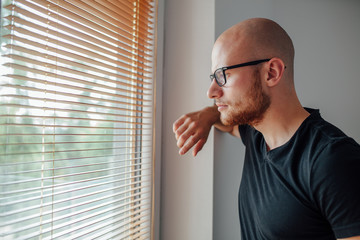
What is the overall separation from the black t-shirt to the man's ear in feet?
0.68

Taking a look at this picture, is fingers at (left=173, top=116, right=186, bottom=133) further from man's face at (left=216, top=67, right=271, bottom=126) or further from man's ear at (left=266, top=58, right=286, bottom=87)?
man's ear at (left=266, top=58, right=286, bottom=87)

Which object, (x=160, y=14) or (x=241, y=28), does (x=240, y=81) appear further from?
(x=160, y=14)

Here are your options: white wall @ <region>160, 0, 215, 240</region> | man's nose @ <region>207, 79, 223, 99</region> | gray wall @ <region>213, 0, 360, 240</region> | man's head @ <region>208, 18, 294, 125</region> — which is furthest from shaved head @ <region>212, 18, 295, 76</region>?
gray wall @ <region>213, 0, 360, 240</region>

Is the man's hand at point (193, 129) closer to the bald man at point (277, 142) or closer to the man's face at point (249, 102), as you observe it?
the bald man at point (277, 142)

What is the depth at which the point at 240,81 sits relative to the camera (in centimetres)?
102

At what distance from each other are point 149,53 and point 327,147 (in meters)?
1.00

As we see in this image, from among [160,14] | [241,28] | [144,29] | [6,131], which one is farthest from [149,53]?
[6,131]

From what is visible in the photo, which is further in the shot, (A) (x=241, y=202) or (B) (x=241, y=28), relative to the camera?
(A) (x=241, y=202)

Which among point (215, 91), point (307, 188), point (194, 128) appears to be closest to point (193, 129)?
point (194, 128)

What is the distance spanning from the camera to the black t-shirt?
0.76m

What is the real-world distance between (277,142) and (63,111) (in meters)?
0.90

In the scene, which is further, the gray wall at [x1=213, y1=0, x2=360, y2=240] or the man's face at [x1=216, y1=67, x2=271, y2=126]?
the gray wall at [x1=213, y1=0, x2=360, y2=240]

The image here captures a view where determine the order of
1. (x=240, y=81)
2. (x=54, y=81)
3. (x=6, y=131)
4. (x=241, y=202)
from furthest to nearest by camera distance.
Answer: (x=241, y=202) → (x=240, y=81) → (x=54, y=81) → (x=6, y=131)

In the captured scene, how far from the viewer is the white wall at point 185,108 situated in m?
1.29
